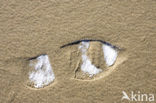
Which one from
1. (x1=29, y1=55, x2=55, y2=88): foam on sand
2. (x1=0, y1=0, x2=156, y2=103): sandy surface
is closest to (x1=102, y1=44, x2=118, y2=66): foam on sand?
(x1=0, y1=0, x2=156, y2=103): sandy surface

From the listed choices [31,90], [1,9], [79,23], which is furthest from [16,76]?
[79,23]

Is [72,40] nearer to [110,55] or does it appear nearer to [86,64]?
[86,64]

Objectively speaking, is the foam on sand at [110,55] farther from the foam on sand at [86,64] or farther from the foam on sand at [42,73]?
the foam on sand at [42,73]

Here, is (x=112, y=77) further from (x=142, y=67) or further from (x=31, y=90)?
(x=31, y=90)

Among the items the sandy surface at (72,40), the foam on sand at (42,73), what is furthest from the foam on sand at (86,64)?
the foam on sand at (42,73)

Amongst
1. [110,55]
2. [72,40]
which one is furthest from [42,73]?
[110,55]

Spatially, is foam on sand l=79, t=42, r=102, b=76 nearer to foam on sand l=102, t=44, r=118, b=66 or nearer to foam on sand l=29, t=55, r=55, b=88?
foam on sand l=102, t=44, r=118, b=66
